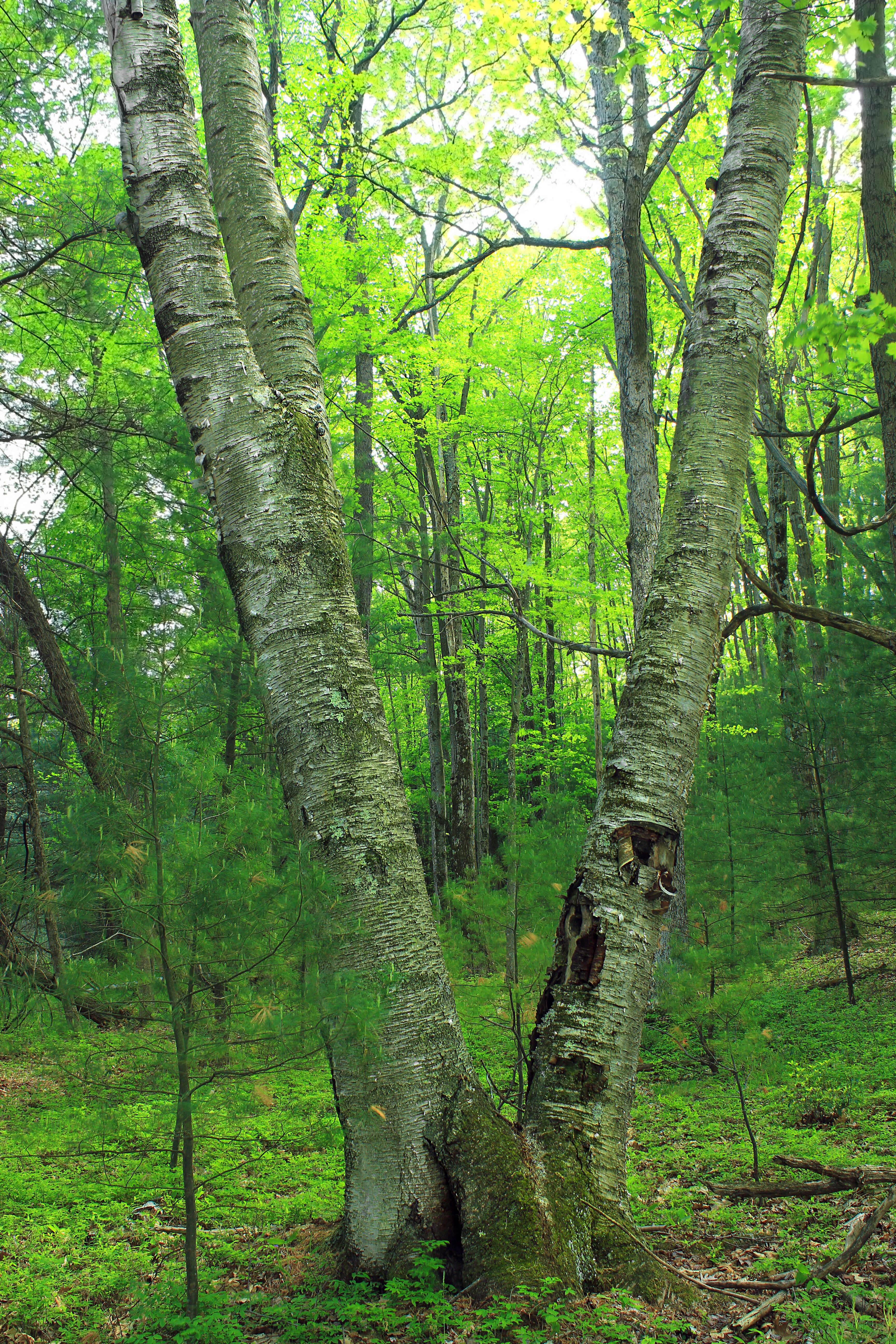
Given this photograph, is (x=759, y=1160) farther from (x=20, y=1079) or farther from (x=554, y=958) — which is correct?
(x=20, y=1079)

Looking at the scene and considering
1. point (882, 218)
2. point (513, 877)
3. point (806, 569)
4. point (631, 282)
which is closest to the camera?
point (882, 218)

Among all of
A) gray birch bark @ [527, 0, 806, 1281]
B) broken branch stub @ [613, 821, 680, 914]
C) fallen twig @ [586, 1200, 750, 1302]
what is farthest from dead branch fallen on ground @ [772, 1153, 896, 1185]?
broken branch stub @ [613, 821, 680, 914]

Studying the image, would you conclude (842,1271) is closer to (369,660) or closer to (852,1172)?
(852,1172)

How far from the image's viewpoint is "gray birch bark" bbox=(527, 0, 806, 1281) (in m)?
2.14

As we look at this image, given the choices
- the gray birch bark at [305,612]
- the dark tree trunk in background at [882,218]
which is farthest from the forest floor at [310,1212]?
the dark tree trunk in background at [882,218]

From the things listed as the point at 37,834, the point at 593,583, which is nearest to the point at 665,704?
the point at 37,834

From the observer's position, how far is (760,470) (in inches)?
574

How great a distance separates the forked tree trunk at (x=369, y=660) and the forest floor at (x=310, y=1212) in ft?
0.71

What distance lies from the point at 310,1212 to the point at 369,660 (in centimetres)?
224

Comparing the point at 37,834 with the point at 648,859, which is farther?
the point at 37,834

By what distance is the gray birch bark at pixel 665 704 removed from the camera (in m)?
2.14

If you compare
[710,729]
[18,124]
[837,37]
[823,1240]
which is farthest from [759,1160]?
[18,124]

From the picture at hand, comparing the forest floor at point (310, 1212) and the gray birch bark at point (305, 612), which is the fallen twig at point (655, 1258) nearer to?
the forest floor at point (310, 1212)

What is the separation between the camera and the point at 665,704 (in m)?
2.37
